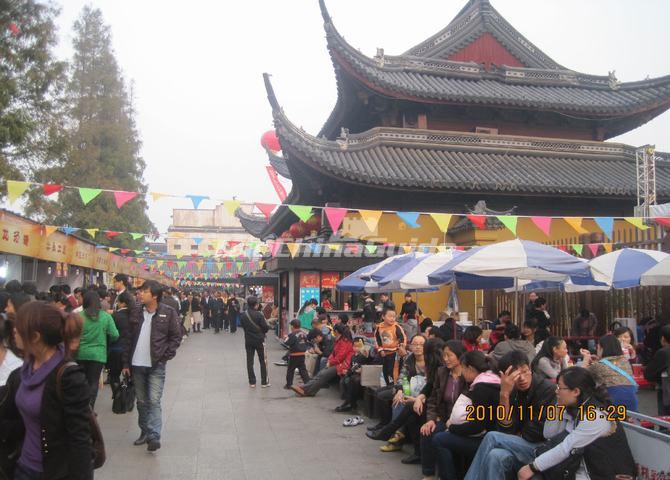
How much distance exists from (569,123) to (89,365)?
17340 millimetres

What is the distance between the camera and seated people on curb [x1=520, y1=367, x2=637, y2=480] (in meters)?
4.11

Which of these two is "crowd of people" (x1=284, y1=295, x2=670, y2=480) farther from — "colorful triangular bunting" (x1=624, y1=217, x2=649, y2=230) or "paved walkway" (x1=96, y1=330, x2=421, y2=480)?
"colorful triangular bunting" (x1=624, y1=217, x2=649, y2=230)

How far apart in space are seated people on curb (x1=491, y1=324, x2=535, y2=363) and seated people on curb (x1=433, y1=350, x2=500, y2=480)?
4.18ft

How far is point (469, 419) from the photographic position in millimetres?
5297

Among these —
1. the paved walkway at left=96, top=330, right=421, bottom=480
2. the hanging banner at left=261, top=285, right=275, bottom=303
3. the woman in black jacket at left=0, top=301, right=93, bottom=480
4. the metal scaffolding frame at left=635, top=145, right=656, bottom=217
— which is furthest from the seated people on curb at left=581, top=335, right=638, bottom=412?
the hanging banner at left=261, top=285, right=275, bottom=303

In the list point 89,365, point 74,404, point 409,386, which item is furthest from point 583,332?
point 74,404

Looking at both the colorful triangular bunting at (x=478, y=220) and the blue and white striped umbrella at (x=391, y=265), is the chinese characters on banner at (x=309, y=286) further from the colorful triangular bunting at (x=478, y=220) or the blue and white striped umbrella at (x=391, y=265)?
the blue and white striped umbrella at (x=391, y=265)

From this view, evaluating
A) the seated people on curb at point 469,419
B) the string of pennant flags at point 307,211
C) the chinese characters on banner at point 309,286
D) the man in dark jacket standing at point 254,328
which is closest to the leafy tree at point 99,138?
the chinese characters on banner at point 309,286

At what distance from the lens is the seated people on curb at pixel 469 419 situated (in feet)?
17.3

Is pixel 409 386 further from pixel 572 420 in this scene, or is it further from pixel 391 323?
pixel 572 420

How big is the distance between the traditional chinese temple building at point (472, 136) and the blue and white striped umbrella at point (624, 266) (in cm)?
616

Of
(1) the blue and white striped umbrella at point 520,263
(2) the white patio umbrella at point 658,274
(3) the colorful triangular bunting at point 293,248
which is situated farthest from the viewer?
(3) the colorful triangular bunting at point 293,248

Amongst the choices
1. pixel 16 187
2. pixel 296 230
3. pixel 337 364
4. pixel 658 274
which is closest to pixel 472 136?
pixel 296 230

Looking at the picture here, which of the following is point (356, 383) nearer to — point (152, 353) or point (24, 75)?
point (152, 353)
